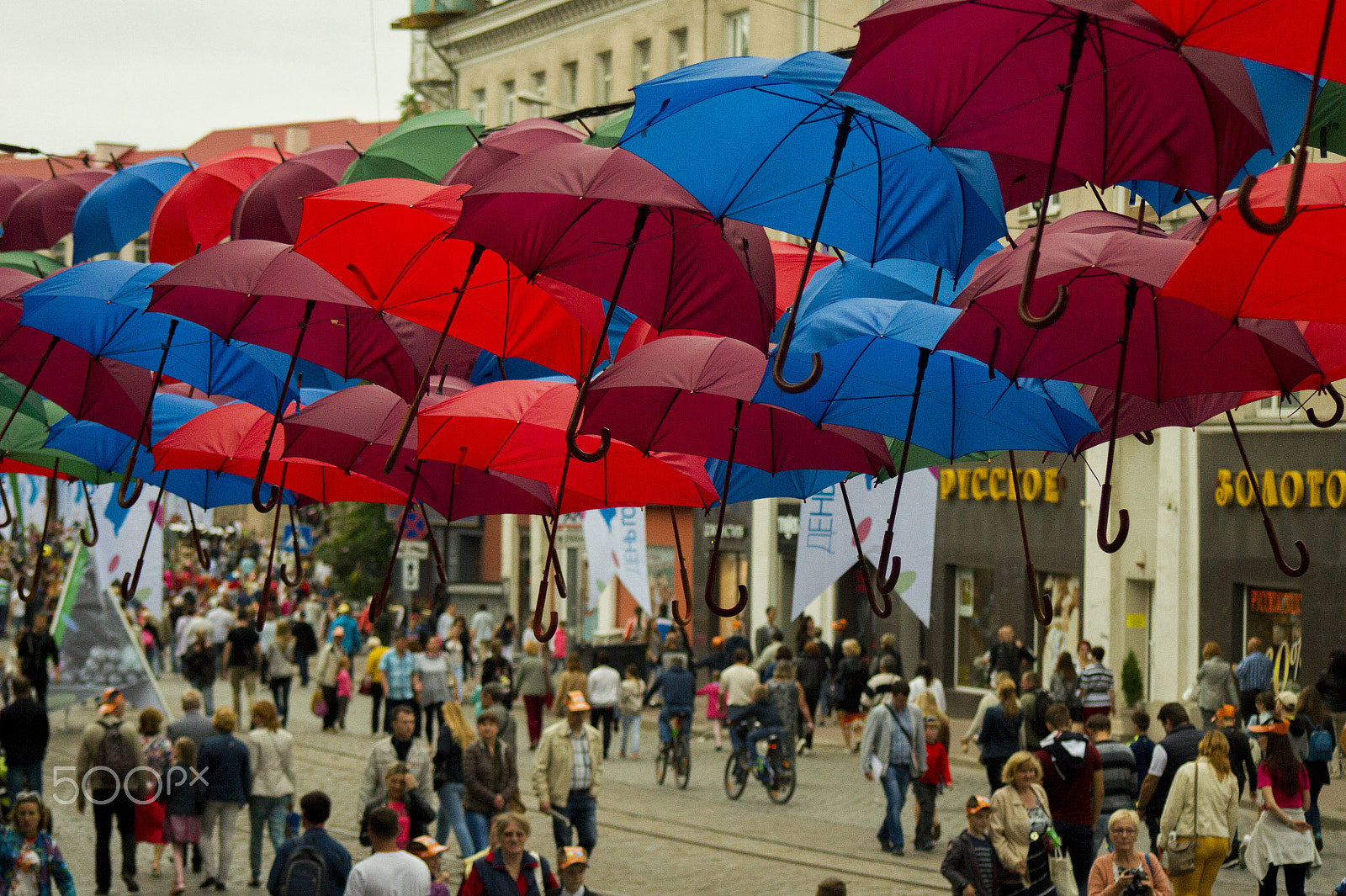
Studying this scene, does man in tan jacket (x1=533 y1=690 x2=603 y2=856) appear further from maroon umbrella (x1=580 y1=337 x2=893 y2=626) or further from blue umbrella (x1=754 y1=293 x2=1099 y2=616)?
blue umbrella (x1=754 y1=293 x2=1099 y2=616)

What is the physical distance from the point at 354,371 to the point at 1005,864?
5.69 metres

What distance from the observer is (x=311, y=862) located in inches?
469

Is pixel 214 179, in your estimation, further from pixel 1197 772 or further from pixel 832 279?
pixel 1197 772

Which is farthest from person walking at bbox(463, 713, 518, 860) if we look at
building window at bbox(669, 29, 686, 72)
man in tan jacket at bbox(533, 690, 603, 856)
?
building window at bbox(669, 29, 686, 72)

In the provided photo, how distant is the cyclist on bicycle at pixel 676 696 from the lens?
22938 millimetres

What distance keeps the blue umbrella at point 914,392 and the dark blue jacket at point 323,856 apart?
4.96 metres

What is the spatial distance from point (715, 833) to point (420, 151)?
10.7m

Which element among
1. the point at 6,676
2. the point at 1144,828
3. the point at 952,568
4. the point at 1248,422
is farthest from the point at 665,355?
the point at 952,568

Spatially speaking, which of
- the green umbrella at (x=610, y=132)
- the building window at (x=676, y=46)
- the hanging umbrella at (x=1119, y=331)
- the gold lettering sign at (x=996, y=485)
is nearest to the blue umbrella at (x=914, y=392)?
the hanging umbrella at (x=1119, y=331)

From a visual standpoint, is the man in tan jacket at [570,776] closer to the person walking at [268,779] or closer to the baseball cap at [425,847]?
the person walking at [268,779]

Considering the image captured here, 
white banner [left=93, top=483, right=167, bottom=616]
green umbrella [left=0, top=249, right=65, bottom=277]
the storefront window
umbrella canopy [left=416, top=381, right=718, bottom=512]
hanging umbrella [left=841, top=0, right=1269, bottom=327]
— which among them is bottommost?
the storefront window

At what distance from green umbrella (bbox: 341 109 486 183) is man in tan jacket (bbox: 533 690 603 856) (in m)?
6.25

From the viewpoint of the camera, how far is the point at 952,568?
34219 millimetres

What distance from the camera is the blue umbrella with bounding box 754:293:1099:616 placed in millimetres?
8703
